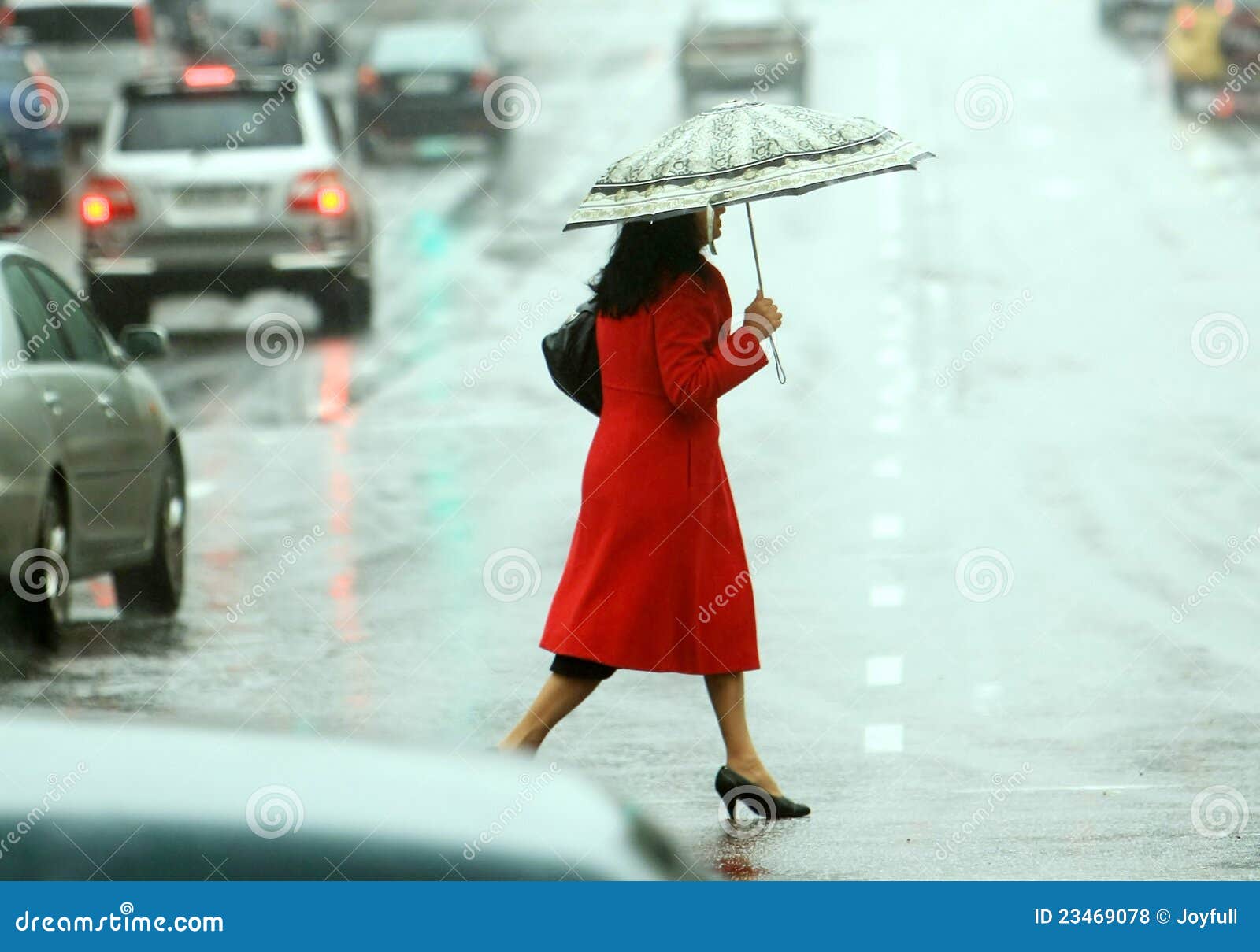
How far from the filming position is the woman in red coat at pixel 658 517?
624 cm

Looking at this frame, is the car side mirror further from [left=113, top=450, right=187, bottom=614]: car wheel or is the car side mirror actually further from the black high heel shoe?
the black high heel shoe

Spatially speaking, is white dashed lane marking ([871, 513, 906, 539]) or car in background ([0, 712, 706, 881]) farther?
white dashed lane marking ([871, 513, 906, 539])

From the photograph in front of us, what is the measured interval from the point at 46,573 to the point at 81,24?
25.4 m

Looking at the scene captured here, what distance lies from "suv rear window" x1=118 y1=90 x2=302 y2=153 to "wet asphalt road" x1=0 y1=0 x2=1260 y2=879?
1686 millimetres

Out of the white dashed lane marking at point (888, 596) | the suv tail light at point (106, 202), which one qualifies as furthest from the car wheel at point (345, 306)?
the white dashed lane marking at point (888, 596)

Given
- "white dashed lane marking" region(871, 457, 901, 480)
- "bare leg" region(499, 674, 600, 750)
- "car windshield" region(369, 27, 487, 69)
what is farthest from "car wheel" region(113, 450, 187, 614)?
"car windshield" region(369, 27, 487, 69)

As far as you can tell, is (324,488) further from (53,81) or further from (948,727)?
(53,81)

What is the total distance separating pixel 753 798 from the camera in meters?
6.45

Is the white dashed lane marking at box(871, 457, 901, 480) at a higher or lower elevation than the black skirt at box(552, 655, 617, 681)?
lower

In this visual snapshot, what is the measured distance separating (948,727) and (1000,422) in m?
7.11

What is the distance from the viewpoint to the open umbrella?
19.6ft

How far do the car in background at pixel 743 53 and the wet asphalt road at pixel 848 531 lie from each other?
804cm

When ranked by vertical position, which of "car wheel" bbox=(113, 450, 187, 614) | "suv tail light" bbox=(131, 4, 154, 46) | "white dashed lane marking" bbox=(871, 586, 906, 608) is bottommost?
"white dashed lane marking" bbox=(871, 586, 906, 608)

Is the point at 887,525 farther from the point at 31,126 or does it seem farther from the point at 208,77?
the point at 31,126
